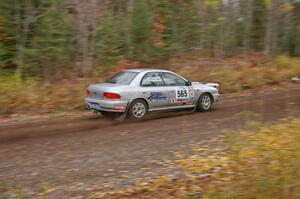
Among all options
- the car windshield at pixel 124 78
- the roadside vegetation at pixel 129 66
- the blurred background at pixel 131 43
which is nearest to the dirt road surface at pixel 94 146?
the car windshield at pixel 124 78

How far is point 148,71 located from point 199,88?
206 cm

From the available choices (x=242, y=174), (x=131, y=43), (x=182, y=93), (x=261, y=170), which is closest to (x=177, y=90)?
(x=182, y=93)

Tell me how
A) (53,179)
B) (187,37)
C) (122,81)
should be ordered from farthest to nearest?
(187,37) → (122,81) → (53,179)

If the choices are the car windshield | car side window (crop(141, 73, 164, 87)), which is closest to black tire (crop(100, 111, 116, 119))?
the car windshield

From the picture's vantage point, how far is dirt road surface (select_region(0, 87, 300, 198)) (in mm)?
6625

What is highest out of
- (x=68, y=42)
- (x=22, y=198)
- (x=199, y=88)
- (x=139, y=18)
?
(x=139, y=18)

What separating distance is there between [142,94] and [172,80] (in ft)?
4.65

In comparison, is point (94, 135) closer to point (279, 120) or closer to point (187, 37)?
point (279, 120)

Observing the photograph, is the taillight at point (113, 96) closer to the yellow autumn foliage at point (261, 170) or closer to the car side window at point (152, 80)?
the car side window at point (152, 80)

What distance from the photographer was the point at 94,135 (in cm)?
1038

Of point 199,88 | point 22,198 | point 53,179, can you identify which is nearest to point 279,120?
point 199,88

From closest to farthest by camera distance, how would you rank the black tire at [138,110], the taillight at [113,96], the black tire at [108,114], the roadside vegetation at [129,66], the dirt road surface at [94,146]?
the dirt road surface at [94,146] < the taillight at [113,96] < the black tire at [138,110] < the black tire at [108,114] < the roadside vegetation at [129,66]

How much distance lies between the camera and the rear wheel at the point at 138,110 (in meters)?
12.3

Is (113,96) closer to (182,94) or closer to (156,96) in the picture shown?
(156,96)
